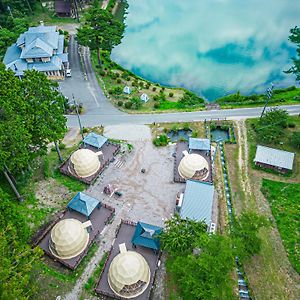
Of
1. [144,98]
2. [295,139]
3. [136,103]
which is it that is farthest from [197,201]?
[144,98]

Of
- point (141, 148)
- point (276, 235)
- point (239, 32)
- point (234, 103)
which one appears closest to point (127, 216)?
point (141, 148)

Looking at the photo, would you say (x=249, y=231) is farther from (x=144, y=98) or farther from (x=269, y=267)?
(x=144, y=98)

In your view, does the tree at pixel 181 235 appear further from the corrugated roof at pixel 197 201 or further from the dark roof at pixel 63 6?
the dark roof at pixel 63 6

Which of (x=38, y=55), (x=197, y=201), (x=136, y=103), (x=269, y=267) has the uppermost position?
(x=38, y=55)

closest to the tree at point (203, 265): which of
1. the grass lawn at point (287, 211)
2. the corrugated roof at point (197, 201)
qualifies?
the corrugated roof at point (197, 201)

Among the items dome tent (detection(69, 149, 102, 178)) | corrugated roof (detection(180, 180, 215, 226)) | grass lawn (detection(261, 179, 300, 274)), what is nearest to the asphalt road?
dome tent (detection(69, 149, 102, 178))

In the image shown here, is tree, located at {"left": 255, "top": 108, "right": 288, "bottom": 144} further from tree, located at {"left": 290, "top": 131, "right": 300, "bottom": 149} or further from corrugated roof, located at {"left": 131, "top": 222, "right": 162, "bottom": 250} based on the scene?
corrugated roof, located at {"left": 131, "top": 222, "right": 162, "bottom": 250}
